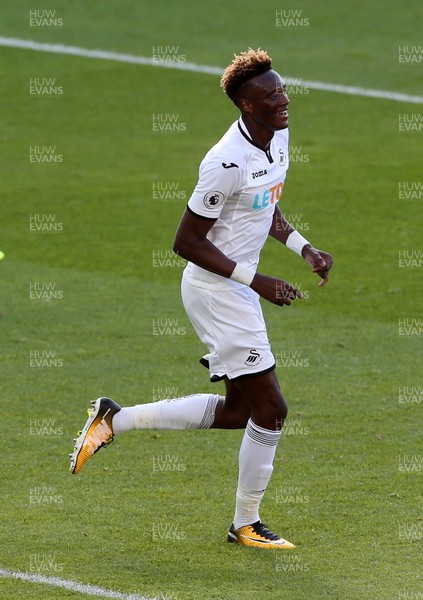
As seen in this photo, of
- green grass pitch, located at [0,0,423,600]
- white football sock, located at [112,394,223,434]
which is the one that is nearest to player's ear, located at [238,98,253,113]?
white football sock, located at [112,394,223,434]

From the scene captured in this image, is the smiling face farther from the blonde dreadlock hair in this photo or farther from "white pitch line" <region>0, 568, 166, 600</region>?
"white pitch line" <region>0, 568, 166, 600</region>

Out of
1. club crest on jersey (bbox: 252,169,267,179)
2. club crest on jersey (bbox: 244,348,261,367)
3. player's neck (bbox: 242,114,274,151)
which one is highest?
player's neck (bbox: 242,114,274,151)

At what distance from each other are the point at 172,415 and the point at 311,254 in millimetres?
1306

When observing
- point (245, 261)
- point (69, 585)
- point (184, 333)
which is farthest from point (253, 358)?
point (184, 333)

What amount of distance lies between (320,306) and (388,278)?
1267mm

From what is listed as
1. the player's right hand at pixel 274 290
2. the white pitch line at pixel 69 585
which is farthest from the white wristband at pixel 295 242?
the white pitch line at pixel 69 585

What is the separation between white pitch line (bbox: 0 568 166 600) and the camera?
6.48 meters

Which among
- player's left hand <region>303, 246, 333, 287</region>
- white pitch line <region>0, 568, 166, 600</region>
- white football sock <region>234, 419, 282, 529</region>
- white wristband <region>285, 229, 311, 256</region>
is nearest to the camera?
white pitch line <region>0, 568, 166, 600</region>

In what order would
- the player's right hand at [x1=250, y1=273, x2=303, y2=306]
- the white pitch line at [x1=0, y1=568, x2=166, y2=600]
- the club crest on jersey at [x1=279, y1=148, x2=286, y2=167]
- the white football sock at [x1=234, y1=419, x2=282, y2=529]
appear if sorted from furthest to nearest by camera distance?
1. the club crest on jersey at [x1=279, y1=148, x2=286, y2=167]
2. the white football sock at [x1=234, y1=419, x2=282, y2=529]
3. the player's right hand at [x1=250, y1=273, x2=303, y2=306]
4. the white pitch line at [x1=0, y1=568, x2=166, y2=600]

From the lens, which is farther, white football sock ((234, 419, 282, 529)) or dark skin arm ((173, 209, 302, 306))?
white football sock ((234, 419, 282, 529))

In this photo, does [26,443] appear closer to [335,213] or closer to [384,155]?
[335,213]

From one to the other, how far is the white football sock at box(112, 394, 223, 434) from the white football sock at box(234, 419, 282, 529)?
0.37 metres

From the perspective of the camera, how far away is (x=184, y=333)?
11852mm

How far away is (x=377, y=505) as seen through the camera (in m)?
7.84
